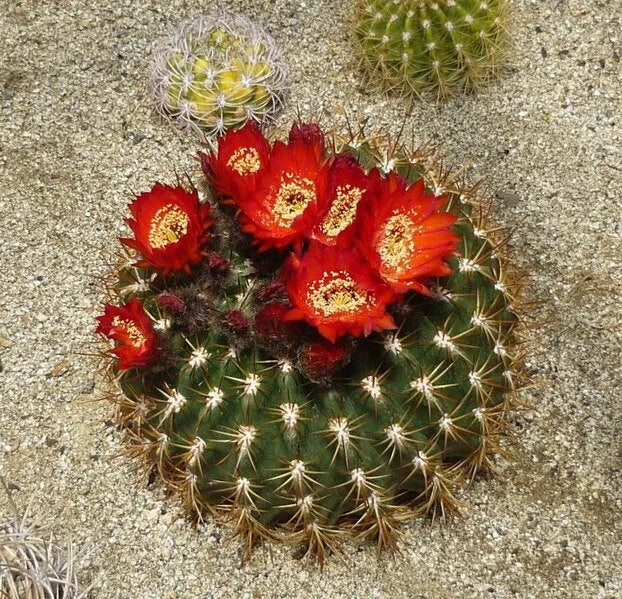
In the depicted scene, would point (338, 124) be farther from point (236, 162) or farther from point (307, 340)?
point (307, 340)

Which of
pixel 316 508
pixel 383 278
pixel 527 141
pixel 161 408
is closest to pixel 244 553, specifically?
pixel 316 508

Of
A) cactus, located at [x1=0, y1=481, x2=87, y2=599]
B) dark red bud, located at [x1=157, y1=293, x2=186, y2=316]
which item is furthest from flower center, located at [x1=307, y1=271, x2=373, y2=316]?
cactus, located at [x1=0, y1=481, x2=87, y2=599]

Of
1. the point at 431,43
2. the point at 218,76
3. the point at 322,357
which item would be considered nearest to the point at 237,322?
the point at 322,357

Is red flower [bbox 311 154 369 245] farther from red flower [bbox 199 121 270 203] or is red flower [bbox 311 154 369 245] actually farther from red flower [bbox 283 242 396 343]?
red flower [bbox 199 121 270 203]

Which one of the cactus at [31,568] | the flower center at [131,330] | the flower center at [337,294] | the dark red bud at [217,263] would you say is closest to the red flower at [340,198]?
the flower center at [337,294]

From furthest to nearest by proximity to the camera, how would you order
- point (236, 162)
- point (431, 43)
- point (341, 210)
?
point (431, 43) → point (236, 162) → point (341, 210)

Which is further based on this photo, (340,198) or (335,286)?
(340,198)

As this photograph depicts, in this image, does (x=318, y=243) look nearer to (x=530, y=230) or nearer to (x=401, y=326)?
(x=401, y=326)
